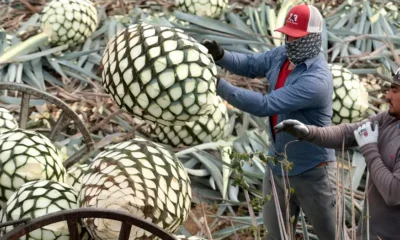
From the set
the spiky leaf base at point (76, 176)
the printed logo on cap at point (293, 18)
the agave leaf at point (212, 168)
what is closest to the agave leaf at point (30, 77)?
the agave leaf at point (212, 168)

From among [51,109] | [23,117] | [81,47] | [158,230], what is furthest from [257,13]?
[158,230]

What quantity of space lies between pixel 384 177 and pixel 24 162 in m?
1.05

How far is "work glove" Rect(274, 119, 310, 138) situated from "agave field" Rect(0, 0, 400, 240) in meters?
0.17

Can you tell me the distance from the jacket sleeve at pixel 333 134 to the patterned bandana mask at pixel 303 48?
290 mm

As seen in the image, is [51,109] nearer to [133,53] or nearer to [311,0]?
[133,53]

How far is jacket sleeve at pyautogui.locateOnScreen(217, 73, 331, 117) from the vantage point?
7.02ft

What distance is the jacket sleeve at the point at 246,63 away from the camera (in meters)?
2.46

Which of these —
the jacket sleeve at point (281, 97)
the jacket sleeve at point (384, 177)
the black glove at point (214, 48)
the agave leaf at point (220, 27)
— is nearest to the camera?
the jacket sleeve at point (384, 177)

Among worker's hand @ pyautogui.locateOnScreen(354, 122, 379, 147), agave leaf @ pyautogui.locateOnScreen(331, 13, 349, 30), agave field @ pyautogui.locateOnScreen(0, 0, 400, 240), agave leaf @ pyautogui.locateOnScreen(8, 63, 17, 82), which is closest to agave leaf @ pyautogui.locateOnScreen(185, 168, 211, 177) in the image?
agave field @ pyautogui.locateOnScreen(0, 0, 400, 240)

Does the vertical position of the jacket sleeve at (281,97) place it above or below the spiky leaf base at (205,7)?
above

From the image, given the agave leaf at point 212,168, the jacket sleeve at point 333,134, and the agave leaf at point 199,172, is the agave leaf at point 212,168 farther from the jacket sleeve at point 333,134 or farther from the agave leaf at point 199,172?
the jacket sleeve at point 333,134

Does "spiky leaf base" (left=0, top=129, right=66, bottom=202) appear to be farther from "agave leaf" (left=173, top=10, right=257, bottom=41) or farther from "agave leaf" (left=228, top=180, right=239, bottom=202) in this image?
"agave leaf" (left=173, top=10, right=257, bottom=41)

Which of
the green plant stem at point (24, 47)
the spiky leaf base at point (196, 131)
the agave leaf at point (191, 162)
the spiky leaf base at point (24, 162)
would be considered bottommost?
the agave leaf at point (191, 162)

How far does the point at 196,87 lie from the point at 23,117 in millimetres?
791
